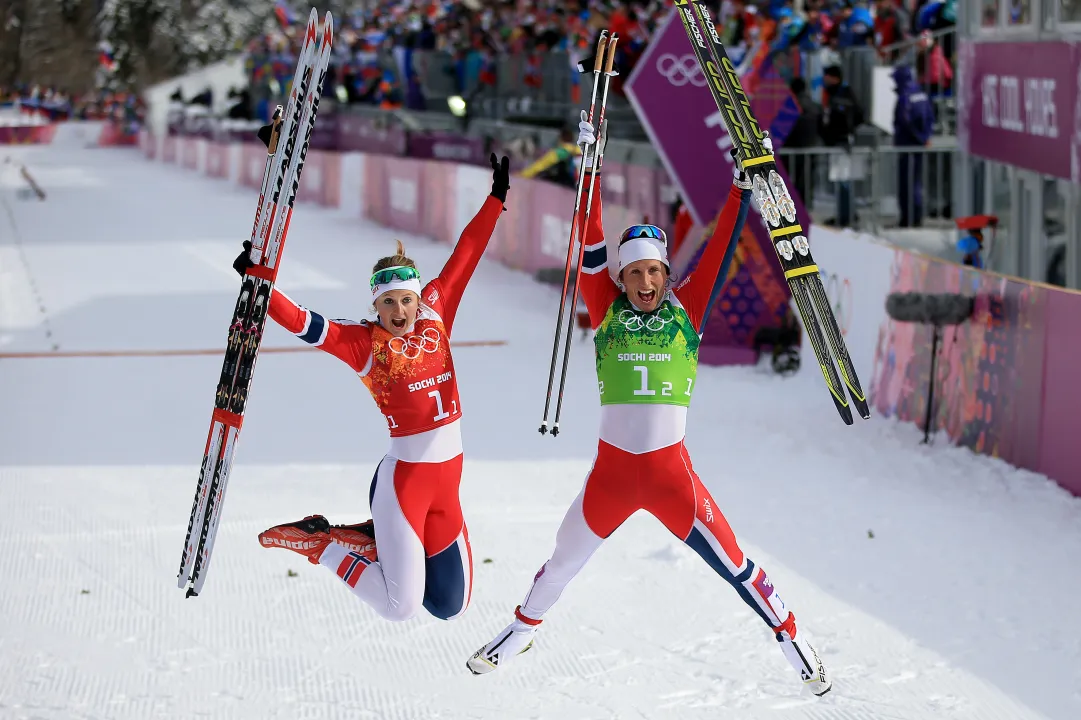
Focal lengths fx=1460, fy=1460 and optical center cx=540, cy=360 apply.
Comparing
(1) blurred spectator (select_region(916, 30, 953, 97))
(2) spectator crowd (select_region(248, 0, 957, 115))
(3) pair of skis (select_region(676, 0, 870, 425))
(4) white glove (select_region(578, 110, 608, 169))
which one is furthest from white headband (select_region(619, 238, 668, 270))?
(1) blurred spectator (select_region(916, 30, 953, 97))

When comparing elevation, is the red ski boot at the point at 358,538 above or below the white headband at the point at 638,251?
below

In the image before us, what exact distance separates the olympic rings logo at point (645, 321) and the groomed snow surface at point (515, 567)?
5.77ft

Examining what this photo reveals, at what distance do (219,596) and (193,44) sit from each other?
63.5 m

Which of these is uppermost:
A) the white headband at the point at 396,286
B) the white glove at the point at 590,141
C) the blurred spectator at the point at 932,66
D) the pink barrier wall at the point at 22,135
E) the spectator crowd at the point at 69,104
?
the spectator crowd at the point at 69,104

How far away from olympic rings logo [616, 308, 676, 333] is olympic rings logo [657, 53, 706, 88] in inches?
347

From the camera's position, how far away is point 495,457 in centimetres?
1141

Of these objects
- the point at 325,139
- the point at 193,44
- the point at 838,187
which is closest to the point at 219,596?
the point at 838,187

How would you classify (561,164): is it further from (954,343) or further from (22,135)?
(22,135)

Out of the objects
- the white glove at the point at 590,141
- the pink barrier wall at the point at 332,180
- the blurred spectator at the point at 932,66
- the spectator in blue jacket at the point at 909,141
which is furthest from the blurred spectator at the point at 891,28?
the pink barrier wall at the point at 332,180

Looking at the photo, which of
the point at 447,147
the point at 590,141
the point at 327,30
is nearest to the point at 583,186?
the point at 590,141

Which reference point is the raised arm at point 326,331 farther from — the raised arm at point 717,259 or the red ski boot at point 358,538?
the raised arm at point 717,259

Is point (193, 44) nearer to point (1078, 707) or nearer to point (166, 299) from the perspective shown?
point (166, 299)

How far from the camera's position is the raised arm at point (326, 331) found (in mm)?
6277

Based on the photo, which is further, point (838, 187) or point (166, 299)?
point (166, 299)
